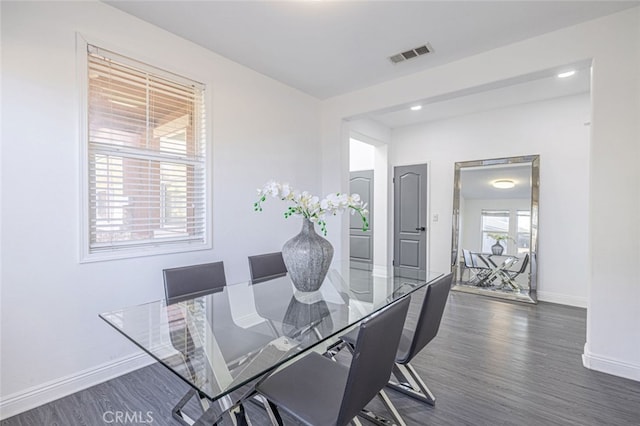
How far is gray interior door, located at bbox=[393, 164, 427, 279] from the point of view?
5.11 meters

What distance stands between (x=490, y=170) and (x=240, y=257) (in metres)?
3.71

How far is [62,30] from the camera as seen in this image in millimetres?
1967

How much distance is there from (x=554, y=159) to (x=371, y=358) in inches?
166

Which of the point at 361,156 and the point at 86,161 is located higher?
the point at 361,156

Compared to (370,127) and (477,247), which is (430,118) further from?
(477,247)

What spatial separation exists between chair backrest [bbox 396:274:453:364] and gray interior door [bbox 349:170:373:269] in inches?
150

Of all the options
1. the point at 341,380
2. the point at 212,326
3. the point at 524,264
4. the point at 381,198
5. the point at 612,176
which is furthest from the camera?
the point at 381,198

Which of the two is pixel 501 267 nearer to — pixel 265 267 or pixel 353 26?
pixel 265 267

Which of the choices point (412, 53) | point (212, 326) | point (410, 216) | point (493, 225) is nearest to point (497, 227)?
point (493, 225)

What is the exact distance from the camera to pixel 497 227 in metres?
4.41

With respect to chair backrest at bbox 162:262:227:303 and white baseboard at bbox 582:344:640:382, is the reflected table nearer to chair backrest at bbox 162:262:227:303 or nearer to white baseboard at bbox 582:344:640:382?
white baseboard at bbox 582:344:640:382

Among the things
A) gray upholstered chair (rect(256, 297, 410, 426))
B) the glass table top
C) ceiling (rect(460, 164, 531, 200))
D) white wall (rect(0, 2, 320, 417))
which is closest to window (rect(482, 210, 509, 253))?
ceiling (rect(460, 164, 531, 200))

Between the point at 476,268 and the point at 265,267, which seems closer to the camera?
the point at 265,267

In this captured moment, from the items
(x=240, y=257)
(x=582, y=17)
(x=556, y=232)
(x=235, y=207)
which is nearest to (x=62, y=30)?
(x=235, y=207)
